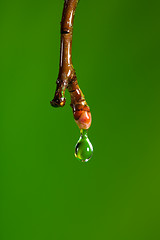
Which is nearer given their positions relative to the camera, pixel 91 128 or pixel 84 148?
pixel 84 148

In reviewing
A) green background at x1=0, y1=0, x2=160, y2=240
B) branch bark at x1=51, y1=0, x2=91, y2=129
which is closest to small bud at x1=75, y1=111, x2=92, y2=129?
branch bark at x1=51, y1=0, x2=91, y2=129

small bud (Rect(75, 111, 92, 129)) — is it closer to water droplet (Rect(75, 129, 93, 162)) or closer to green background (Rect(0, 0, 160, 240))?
water droplet (Rect(75, 129, 93, 162))

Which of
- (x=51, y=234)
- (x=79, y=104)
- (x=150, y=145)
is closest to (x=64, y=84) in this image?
(x=79, y=104)

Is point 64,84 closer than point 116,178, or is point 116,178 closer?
point 64,84

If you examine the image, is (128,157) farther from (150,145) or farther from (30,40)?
(30,40)

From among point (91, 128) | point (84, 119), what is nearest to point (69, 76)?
point (84, 119)

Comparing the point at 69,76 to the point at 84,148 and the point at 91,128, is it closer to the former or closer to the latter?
the point at 84,148

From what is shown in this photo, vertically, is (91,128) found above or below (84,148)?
above
